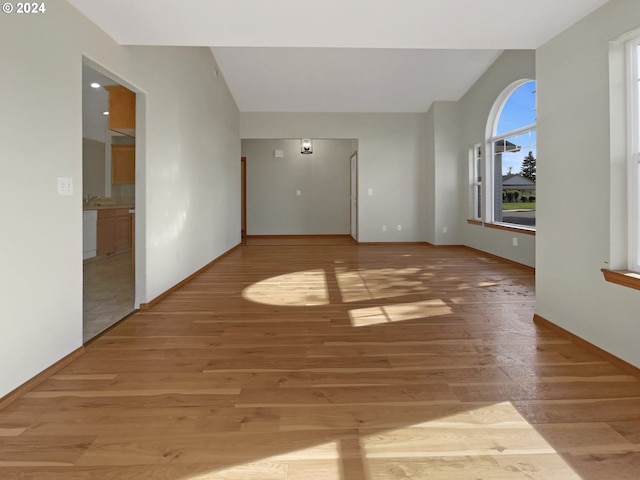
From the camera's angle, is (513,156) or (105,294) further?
(513,156)

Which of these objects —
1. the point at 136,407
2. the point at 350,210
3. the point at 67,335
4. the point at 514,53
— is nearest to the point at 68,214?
the point at 67,335

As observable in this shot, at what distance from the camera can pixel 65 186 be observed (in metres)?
2.36

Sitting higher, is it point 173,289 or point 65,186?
point 65,186

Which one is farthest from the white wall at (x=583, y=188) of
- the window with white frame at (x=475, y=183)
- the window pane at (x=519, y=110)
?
the window with white frame at (x=475, y=183)

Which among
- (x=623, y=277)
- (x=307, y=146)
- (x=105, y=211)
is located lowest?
(x=623, y=277)

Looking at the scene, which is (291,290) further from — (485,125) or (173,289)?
(485,125)

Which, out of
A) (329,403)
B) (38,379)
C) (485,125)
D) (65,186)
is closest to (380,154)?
(485,125)

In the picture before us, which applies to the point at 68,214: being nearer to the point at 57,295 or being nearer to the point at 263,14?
the point at 57,295

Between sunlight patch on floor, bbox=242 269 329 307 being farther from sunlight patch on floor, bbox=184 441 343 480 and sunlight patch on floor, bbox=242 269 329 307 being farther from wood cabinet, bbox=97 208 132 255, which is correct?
wood cabinet, bbox=97 208 132 255

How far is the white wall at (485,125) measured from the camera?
5609 millimetres

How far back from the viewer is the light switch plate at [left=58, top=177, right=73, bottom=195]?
7.58 ft

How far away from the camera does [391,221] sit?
347 inches

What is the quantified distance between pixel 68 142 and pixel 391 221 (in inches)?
281

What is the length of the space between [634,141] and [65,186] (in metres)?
3.37
